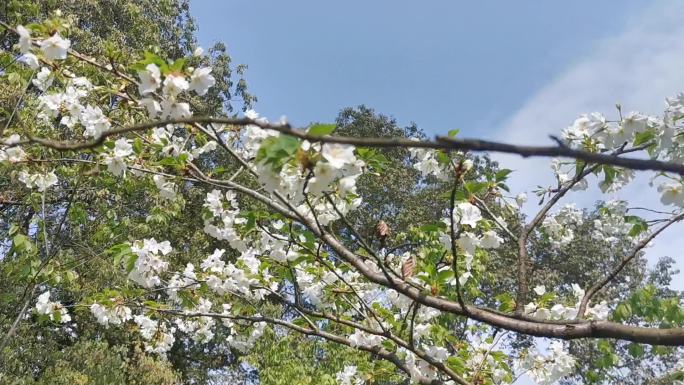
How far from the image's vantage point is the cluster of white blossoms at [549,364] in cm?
312

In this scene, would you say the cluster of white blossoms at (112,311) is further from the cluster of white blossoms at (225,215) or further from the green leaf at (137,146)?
the green leaf at (137,146)

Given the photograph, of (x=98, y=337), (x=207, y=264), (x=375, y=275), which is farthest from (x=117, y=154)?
(x=98, y=337)

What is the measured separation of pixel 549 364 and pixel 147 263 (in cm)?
222

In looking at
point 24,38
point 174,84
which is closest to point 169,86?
point 174,84

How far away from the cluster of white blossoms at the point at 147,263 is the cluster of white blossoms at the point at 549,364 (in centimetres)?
207

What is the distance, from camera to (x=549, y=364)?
3.19 metres

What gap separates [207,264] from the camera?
318 centimetres

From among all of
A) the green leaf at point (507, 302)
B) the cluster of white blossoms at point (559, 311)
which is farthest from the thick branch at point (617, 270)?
the cluster of white blossoms at point (559, 311)

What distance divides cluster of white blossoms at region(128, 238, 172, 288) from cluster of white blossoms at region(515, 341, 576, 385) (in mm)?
2074

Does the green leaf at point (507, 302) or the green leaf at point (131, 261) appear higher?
the green leaf at point (507, 302)

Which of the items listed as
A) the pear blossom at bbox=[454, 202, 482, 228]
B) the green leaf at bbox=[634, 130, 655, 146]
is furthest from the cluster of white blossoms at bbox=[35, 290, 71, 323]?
the green leaf at bbox=[634, 130, 655, 146]

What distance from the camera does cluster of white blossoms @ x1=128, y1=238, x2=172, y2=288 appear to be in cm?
278

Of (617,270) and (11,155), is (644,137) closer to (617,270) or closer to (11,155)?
(617,270)

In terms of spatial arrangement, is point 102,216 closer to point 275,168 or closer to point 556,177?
point 556,177
